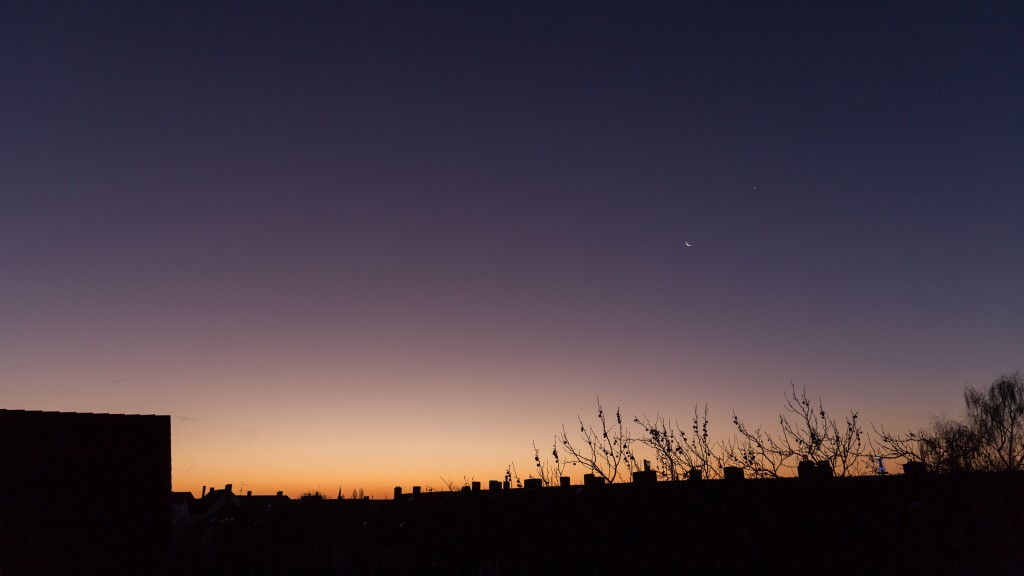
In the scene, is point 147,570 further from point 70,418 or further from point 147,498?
point 70,418

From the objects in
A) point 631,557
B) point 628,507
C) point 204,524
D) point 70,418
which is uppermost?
point 70,418

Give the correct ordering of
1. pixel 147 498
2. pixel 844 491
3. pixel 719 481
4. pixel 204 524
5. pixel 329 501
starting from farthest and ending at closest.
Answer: pixel 204 524 < pixel 329 501 < pixel 147 498 < pixel 719 481 < pixel 844 491

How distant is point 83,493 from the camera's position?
16562 mm

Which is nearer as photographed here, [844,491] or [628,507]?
[844,491]

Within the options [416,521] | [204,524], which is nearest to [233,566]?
[416,521]

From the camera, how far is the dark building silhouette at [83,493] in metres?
15.7

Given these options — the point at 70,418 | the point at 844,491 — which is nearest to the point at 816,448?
the point at 844,491

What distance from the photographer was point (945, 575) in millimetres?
12219

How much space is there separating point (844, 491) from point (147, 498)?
54.3 feet

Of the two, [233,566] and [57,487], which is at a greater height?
[57,487]

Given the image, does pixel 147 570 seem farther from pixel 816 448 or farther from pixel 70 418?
pixel 816 448

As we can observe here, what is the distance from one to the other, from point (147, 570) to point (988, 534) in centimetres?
1906

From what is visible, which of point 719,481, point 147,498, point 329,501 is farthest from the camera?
point 329,501

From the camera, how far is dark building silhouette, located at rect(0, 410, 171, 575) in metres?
15.7
